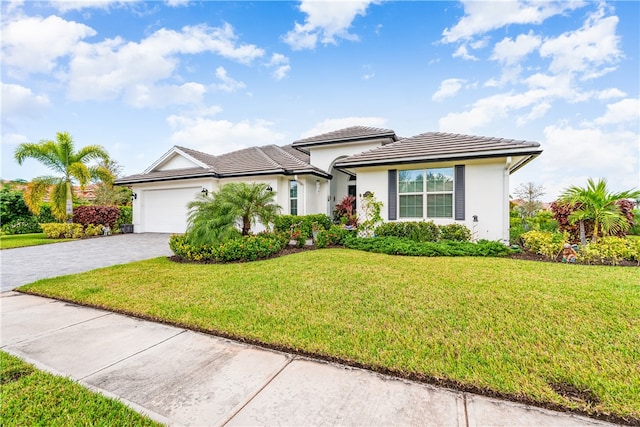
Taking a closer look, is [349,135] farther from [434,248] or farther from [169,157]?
[169,157]

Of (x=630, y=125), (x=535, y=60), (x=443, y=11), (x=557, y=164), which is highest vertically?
(x=443, y=11)

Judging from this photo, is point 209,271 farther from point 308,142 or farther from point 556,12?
point 556,12

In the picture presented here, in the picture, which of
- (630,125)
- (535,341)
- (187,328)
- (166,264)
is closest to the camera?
(535,341)

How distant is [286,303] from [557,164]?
1681 cm

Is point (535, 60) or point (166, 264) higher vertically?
point (535, 60)

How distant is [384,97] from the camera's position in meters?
16.8

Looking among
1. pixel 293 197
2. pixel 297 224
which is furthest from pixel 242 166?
pixel 297 224

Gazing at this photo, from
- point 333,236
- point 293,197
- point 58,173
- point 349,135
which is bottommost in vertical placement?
point 333,236

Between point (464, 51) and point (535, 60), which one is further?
point (464, 51)

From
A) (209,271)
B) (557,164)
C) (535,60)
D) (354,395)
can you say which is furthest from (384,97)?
(354,395)

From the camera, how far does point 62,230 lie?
15.6 m

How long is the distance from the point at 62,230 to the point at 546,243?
23.0 m

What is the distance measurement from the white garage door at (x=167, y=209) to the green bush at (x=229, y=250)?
333 inches

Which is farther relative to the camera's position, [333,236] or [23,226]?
[23,226]
